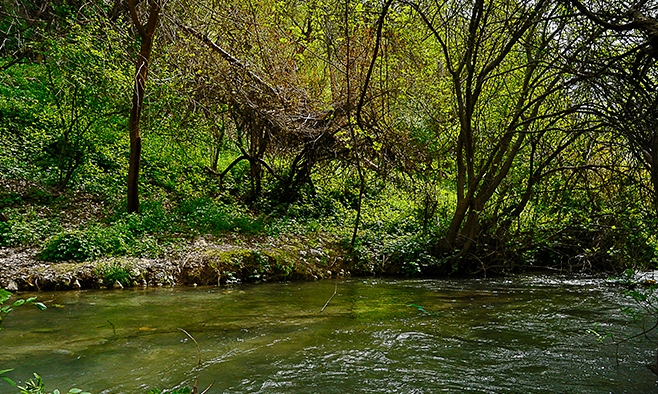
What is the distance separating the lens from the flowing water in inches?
169

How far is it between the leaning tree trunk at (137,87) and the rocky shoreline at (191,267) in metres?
1.87

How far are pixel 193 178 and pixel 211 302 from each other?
751 centimetres

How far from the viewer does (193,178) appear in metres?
14.6

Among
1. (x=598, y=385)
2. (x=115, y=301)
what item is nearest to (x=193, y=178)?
(x=115, y=301)

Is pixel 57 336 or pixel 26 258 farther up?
pixel 26 258

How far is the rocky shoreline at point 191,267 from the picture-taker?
8.22 metres

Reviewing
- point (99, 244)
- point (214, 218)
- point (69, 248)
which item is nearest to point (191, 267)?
point (99, 244)

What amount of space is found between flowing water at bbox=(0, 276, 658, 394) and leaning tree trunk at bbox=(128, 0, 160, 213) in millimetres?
3309

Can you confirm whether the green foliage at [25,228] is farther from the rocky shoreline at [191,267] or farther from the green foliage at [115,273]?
the green foliage at [115,273]

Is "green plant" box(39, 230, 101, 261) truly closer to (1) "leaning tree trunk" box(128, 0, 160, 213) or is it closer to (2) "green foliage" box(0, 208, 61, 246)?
(2) "green foliage" box(0, 208, 61, 246)

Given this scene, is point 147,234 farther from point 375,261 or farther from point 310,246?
point 375,261

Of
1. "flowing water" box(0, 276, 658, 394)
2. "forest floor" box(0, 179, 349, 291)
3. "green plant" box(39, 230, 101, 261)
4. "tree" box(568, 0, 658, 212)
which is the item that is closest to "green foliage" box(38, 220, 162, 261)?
"green plant" box(39, 230, 101, 261)

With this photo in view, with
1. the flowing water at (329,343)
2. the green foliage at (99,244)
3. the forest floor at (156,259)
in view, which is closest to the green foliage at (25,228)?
the forest floor at (156,259)

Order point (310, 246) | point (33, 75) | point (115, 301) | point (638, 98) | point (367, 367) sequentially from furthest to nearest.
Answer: point (33, 75) < point (310, 246) < point (115, 301) < point (367, 367) < point (638, 98)
